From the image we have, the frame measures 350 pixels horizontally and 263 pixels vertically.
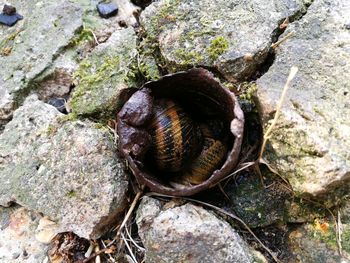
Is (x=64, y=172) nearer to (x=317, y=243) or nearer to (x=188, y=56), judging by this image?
(x=188, y=56)

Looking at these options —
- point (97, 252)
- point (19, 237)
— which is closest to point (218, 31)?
point (97, 252)

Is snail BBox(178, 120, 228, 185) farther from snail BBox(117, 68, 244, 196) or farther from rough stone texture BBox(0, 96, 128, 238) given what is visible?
rough stone texture BBox(0, 96, 128, 238)

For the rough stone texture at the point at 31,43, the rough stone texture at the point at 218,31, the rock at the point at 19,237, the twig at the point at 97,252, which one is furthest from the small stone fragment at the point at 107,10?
the twig at the point at 97,252

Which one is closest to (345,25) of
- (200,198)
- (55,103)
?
(200,198)

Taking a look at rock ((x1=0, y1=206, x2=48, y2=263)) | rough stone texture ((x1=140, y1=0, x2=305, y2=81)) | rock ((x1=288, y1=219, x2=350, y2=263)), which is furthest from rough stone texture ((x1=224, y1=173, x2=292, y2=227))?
rock ((x1=0, y1=206, x2=48, y2=263))

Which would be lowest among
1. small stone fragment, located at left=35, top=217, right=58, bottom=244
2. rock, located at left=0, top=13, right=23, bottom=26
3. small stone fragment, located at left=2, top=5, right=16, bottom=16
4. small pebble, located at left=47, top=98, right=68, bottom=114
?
small stone fragment, located at left=35, top=217, right=58, bottom=244

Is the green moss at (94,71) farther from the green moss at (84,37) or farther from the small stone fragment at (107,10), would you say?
the small stone fragment at (107,10)
